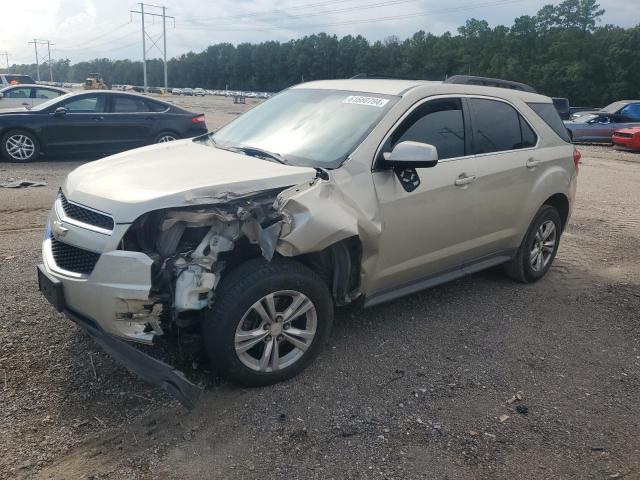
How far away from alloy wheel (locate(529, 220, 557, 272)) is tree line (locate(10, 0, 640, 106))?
2105 centimetres

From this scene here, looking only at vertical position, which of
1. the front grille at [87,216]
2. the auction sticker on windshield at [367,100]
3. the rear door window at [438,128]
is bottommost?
the front grille at [87,216]

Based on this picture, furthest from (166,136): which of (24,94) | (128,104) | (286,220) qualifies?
(286,220)

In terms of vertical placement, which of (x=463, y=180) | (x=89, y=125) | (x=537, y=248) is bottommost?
Answer: (x=537, y=248)

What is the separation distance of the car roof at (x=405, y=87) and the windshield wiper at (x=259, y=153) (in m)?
0.95

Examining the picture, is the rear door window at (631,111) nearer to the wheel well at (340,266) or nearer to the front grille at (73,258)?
the wheel well at (340,266)

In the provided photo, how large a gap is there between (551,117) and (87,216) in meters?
4.35

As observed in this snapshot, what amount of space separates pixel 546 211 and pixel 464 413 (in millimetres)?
2734

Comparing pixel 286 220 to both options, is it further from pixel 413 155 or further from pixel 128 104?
pixel 128 104

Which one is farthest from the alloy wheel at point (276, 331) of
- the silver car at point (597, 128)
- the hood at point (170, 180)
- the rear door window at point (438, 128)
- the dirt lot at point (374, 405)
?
the silver car at point (597, 128)

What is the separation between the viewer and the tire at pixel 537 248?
17.2 ft

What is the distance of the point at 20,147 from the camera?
1091cm

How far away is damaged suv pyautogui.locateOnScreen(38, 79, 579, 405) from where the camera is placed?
3039 millimetres

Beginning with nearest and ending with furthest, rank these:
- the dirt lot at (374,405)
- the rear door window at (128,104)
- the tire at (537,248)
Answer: the dirt lot at (374,405) → the tire at (537,248) → the rear door window at (128,104)

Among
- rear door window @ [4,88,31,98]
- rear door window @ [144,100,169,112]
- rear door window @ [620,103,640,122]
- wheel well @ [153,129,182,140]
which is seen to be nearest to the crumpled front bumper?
wheel well @ [153,129,182,140]
